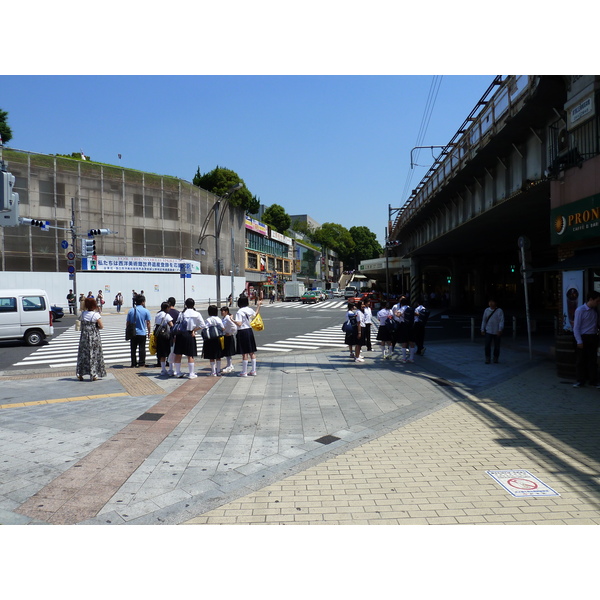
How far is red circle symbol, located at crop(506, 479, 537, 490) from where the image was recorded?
4.76 meters

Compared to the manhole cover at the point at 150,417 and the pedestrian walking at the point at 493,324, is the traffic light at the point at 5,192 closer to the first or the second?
the manhole cover at the point at 150,417

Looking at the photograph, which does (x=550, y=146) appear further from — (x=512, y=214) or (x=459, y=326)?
(x=459, y=326)

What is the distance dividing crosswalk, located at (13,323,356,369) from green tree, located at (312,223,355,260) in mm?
101354

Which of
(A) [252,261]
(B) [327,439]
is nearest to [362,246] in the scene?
(A) [252,261]

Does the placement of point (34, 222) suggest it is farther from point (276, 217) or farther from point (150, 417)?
point (276, 217)

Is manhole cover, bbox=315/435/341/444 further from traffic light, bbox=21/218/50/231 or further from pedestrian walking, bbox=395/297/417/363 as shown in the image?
traffic light, bbox=21/218/50/231

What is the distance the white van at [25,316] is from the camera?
16547 mm

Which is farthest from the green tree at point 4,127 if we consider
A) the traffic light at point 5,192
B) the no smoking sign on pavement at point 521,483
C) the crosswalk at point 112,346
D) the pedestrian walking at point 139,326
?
→ the no smoking sign on pavement at point 521,483

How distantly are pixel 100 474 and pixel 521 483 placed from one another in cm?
427

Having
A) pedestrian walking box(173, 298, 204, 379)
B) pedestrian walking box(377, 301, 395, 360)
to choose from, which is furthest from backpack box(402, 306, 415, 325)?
pedestrian walking box(173, 298, 204, 379)

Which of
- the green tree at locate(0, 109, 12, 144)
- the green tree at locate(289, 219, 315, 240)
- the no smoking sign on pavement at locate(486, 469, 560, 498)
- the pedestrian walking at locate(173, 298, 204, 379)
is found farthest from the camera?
the green tree at locate(289, 219, 315, 240)

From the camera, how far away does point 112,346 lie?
17391mm

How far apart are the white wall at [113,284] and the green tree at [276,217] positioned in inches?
1661

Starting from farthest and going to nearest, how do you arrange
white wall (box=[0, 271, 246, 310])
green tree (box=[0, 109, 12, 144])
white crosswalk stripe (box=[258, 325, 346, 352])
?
1. green tree (box=[0, 109, 12, 144])
2. white wall (box=[0, 271, 246, 310])
3. white crosswalk stripe (box=[258, 325, 346, 352])
